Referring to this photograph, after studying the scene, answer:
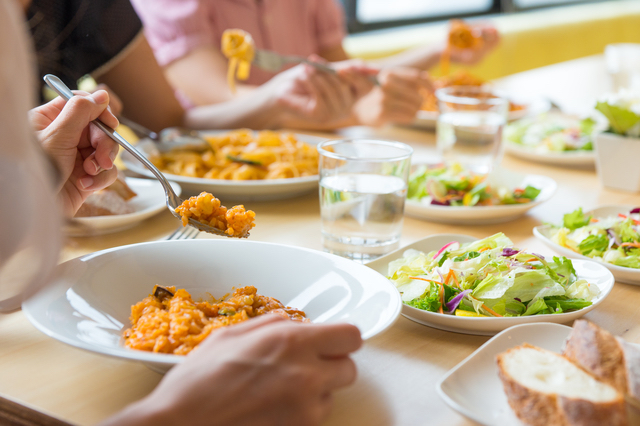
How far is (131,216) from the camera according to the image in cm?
125

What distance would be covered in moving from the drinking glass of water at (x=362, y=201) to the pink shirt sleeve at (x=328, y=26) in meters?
2.29

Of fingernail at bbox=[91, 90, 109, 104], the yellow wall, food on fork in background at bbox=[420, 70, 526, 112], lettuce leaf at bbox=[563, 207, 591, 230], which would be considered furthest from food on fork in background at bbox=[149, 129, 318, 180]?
the yellow wall

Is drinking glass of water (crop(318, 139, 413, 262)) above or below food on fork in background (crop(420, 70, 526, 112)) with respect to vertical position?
above

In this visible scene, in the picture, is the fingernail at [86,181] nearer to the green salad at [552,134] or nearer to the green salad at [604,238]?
the green salad at [604,238]

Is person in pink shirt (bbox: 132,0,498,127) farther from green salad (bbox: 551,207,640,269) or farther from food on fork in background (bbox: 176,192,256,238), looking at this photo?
food on fork in background (bbox: 176,192,256,238)

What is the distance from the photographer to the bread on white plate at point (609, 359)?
2.06 ft

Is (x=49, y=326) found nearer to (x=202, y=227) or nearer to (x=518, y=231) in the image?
(x=202, y=227)

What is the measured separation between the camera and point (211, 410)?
22.2 inches

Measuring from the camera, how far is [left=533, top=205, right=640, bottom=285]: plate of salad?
106cm

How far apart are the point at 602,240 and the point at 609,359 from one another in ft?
1.73

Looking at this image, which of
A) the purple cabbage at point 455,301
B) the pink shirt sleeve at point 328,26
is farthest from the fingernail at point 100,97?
the pink shirt sleeve at point 328,26

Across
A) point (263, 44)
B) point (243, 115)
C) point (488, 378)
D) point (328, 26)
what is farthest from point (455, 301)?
point (328, 26)

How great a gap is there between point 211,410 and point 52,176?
279mm

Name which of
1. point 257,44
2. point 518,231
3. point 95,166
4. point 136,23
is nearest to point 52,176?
point 95,166
